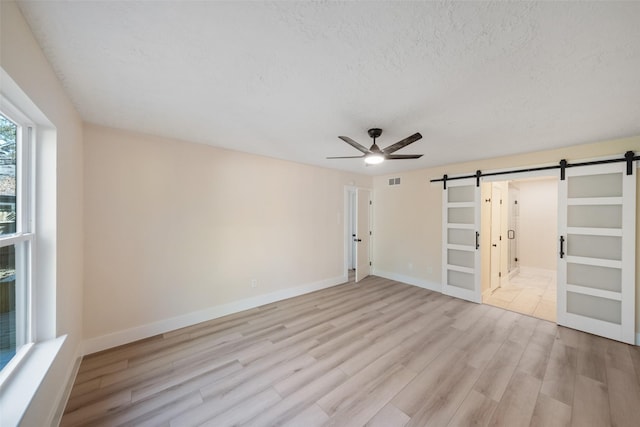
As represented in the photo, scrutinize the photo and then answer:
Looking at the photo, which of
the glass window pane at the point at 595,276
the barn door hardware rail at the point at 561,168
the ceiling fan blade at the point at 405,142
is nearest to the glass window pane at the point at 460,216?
the barn door hardware rail at the point at 561,168

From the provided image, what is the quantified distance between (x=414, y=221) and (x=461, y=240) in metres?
0.99

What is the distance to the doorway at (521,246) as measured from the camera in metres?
4.22

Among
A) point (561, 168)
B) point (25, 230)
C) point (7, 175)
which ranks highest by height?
Answer: point (561, 168)

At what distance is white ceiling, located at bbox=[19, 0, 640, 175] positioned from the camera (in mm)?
1164

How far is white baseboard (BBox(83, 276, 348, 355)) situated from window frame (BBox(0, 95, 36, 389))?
3.64 feet

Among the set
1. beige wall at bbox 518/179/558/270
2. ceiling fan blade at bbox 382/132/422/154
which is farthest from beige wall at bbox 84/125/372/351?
beige wall at bbox 518/179/558/270

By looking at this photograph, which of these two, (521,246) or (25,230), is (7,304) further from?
(521,246)

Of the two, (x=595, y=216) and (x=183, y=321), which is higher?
(x=595, y=216)

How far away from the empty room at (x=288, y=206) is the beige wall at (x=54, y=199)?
0.02 metres

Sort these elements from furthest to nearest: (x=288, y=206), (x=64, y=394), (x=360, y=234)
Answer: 1. (x=360, y=234)
2. (x=288, y=206)
3. (x=64, y=394)

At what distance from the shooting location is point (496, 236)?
471 centimetres

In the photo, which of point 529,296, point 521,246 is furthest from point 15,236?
point 521,246

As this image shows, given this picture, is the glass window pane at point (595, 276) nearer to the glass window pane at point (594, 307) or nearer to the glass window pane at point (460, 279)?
the glass window pane at point (594, 307)

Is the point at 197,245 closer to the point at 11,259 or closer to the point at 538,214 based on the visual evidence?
the point at 11,259
